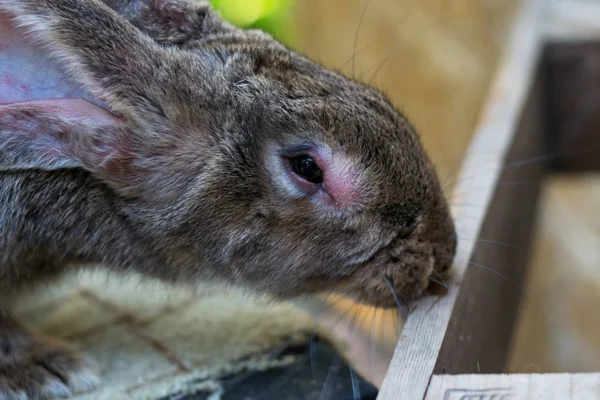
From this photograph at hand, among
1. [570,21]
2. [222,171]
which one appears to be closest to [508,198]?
[222,171]

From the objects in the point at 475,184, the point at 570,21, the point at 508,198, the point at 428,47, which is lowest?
the point at 428,47

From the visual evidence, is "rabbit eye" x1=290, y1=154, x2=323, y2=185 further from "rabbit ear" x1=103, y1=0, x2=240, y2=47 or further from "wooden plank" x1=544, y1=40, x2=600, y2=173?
"wooden plank" x1=544, y1=40, x2=600, y2=173

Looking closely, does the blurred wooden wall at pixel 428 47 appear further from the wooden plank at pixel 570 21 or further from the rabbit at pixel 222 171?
the rabbit at pixel 222 171

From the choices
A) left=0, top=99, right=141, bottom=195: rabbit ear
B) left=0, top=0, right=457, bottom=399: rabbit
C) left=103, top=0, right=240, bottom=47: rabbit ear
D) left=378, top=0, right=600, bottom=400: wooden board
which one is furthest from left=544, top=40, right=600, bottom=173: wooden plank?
left=0, top=99, right=141, bottom=195: rabbit ear

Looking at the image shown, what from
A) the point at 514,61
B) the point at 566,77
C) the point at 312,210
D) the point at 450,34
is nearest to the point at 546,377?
the point at 312,210

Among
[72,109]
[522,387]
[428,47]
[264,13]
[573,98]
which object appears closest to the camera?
[522,387]

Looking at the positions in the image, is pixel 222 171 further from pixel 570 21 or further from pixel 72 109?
pixel 570 21
